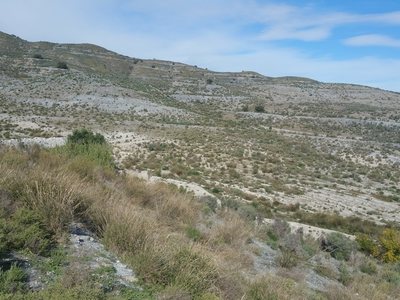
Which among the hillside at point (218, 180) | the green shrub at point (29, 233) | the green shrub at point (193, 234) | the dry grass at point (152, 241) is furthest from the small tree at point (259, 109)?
the green shrub at point (29, 233)

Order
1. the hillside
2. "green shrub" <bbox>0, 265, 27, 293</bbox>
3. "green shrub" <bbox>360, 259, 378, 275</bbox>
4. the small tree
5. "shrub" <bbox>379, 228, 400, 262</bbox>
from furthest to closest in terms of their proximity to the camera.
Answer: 1. the small tree
2. "shrub" <bbox>379, 228, 400, 262</bbox>
3. "green shrub" <bbox>360, 259, 378, 275</bbox>
4. the hillside
5. "green shrub" <bbox>0, 265, 27, 293</bbox>

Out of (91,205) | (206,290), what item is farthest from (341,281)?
(91,205)

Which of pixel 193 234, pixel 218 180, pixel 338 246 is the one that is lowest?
pixel 218 180

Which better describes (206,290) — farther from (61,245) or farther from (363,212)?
(363,212)

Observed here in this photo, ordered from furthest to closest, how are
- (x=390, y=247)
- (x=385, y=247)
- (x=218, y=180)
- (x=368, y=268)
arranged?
(x=218, y=180), (x=385, y=247), (x=390, y=247), (x=368, y=268)

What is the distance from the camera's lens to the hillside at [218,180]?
23.0ft

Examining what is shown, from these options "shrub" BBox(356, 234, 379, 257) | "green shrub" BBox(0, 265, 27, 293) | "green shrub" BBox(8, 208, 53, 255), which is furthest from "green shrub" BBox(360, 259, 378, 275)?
"green shrub" BBox(0, 265, 27, 293)

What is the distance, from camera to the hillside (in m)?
7.01

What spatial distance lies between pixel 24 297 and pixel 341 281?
26.5 feet

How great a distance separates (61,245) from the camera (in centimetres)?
626

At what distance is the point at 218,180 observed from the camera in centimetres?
2650

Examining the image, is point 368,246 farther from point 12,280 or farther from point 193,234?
point 12,280

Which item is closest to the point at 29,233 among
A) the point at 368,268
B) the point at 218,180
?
the point at 368,268

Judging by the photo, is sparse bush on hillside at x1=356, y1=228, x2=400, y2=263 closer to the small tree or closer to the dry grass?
the dry grass
